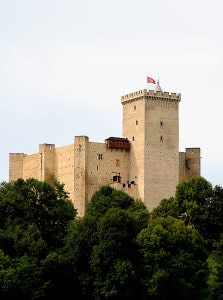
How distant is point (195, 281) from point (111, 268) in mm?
6610

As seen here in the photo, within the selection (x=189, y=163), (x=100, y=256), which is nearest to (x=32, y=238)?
(x=100, y=256)

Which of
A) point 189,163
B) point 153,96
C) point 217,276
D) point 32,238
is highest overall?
point 153,96

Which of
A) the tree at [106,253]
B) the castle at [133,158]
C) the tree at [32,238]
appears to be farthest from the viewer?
the castle at [133,158]

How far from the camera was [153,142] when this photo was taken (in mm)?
119188

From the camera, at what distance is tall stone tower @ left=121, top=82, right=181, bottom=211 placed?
118 m

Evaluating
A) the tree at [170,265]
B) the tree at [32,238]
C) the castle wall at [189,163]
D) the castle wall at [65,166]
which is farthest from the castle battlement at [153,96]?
the tree at [170,265]

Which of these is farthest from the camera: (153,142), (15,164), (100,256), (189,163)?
(15,164)

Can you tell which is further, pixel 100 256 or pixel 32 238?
pixel 32 238

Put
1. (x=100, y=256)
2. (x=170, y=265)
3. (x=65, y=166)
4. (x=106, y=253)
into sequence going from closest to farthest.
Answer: (x=106, y=253)
(x=100, y=256)
(x=170, y=265)
(x=65, y=166)

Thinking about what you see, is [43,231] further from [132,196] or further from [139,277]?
[132,196]

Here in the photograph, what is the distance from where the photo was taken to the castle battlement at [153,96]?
4729 inches

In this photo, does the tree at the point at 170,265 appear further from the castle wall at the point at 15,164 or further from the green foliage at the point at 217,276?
the castle wall at the point at 15,164

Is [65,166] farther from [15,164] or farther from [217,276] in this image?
[217,276]

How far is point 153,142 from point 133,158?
2712mm
